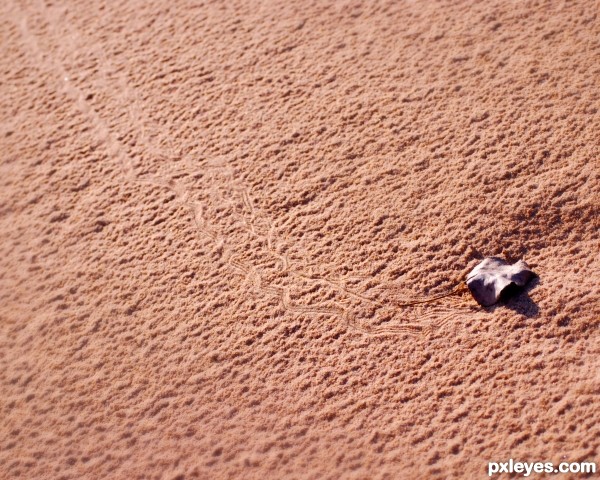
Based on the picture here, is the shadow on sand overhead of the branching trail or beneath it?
beneath

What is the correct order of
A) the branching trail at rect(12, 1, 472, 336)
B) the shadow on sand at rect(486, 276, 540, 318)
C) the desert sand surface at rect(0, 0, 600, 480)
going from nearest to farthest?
the desert sand surface at rect(0, 0, 600, 480)
the shadow on sand at rect(486, 276, 540, 318)
the branching trail at rect(12, 1, 472, 336)

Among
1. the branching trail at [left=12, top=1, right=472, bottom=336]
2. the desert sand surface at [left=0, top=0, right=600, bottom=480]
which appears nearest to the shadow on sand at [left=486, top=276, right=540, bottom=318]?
the desert sand surface at [left=0, top=0, right=600, bottom=480]

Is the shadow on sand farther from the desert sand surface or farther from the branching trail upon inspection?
the branching trail

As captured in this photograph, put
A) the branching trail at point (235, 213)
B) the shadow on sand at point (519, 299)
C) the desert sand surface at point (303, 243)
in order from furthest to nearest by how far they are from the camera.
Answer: the branching trail at point (235, 213)
the shadow on sand at point (519, 299)
the desert sand surface at point (303, 243)

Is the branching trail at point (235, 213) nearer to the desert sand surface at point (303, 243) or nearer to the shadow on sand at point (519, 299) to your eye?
the desert sand surface at point (303, 243)

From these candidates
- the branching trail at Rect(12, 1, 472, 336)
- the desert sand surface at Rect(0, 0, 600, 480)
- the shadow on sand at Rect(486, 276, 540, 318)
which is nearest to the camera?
the desert sand surface at Rect(0, 0, 600, 480)

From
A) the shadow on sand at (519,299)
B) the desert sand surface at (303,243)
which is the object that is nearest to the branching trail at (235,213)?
the desert sand surface at (303,243)

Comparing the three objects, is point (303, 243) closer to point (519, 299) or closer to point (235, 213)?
point (235, 213)

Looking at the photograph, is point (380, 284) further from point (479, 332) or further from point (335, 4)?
point (335, 4)

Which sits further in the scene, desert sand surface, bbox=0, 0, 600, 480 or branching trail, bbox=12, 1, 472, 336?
branching trail, bbox=12, 1, 472, 336
